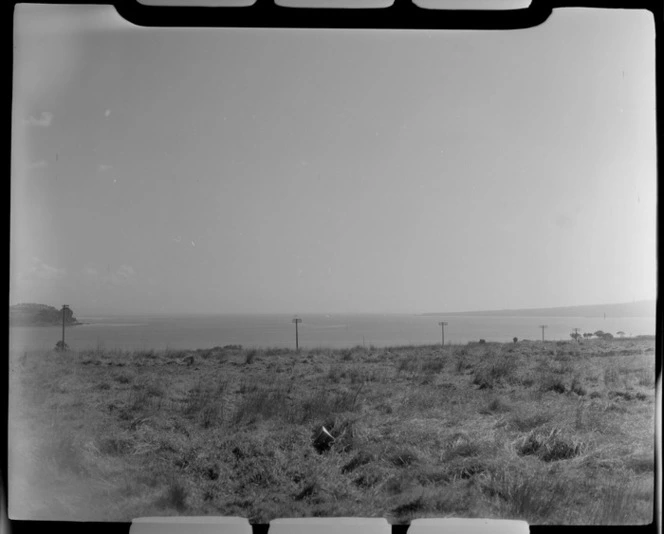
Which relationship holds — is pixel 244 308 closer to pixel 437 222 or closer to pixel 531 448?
pixel 437 222

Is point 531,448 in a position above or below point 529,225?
below

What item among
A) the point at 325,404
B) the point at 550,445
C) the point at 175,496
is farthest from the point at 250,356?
the point at 550,445

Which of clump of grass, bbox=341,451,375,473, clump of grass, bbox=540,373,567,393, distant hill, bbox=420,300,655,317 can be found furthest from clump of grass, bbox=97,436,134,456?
clump of grass, bbox=540,373,567,393

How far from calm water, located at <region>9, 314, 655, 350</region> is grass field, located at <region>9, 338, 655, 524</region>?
0.26ft

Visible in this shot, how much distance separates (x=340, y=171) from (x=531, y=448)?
1.74 m

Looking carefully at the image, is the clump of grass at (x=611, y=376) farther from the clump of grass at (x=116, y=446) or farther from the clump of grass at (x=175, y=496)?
the clump of grass at (x=116, y=446)

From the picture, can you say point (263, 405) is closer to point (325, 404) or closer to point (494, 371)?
point (325, 404)

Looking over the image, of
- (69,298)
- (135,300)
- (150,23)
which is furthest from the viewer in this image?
(135,300)

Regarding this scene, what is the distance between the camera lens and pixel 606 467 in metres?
3.00

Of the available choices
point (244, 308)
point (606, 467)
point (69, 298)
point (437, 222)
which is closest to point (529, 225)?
point (437, 222)

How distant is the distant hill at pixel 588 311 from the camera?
2895 millimetres

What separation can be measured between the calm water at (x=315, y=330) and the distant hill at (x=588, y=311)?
28 mm

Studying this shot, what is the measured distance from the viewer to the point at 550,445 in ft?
10.6

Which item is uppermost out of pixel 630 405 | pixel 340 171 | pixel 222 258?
pixel 340 171
